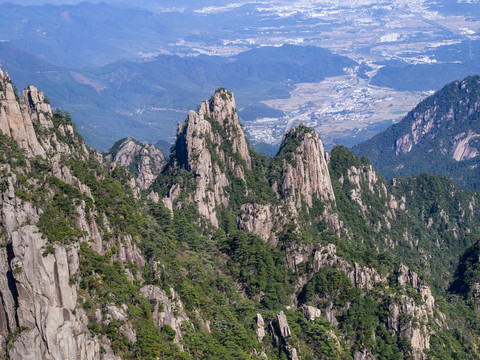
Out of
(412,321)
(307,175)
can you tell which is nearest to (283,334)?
(412,321)

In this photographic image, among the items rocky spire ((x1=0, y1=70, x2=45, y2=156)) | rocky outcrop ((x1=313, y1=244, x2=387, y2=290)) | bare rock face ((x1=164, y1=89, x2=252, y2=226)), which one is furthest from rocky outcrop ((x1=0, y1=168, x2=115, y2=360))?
bare rock face ((x1=164, y1=89, x2=252, y2=226))

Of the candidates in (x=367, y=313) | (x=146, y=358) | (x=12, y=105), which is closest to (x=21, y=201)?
(x=146, y=358)

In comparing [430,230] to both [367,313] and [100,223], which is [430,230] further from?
[100,223]

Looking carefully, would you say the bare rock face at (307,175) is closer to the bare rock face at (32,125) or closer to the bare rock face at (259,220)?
the bare rock face at (259,220)

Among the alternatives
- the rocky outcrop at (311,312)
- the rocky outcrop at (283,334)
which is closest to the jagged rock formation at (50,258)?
the rocky outcrop at (283,334)

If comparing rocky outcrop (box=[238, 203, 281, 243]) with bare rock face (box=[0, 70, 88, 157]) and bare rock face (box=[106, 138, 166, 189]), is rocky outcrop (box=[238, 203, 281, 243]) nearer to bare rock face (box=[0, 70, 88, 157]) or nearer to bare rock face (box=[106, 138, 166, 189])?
bare rock face (box=[0, 70, 88, 157])
